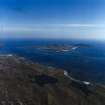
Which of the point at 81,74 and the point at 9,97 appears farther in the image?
the point at 81,74

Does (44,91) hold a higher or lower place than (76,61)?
higher

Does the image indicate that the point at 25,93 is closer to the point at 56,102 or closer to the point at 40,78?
the point at 56,102

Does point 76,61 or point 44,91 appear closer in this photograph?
point 44,91

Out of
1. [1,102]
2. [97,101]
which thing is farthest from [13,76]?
[97,101]

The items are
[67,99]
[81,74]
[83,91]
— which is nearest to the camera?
[67,99]

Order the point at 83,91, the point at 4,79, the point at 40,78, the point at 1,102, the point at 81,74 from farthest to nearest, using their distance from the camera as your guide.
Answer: the point at 81,74 → the point at 40,78 → the point at 4,79 → the point at 83,91 → the point at 1,102

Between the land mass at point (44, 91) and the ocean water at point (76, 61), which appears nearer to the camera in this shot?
the land mass at point (44, 91)

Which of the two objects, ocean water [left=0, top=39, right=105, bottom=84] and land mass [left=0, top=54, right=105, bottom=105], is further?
ocean water [left=0, top=39, right=105, bottom=84]

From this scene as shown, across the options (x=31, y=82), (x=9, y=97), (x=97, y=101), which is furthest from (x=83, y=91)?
(x=9, y=97)

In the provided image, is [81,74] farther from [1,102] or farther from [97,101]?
[1,102]
